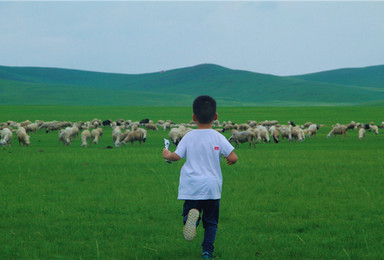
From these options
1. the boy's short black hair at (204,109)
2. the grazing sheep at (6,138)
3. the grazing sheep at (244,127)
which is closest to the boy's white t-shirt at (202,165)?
the boy's short black hair at (204,109)

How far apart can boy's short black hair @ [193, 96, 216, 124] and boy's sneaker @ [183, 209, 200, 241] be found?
113cm

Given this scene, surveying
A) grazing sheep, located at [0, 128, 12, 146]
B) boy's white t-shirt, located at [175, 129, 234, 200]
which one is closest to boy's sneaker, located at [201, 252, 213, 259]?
boy's white t-shirt, located at [175, 129, 234, 200]

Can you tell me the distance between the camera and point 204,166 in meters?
6.02

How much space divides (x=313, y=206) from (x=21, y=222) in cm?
539

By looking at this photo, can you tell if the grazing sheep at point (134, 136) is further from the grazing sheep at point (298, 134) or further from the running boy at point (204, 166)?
the running boy at point (204, 166)

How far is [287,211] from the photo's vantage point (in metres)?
9.25

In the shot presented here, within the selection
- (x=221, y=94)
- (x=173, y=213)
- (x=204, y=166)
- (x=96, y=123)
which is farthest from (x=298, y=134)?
(x=221, y=94)

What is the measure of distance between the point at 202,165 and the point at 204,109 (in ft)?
2.24

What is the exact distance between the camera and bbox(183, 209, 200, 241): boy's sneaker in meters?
5.71

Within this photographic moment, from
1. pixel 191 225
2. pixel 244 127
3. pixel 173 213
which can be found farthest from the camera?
Result: pixel 244 127

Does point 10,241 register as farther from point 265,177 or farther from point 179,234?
point 265,177

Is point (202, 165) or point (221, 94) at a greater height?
point (221, 94)

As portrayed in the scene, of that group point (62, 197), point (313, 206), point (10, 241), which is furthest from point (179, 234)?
point (62, 197)

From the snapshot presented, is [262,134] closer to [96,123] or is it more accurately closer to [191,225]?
[96,123]
